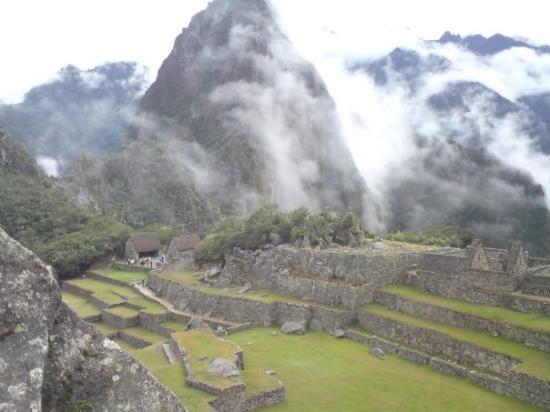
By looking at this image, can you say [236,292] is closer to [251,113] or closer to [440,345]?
[440,345]

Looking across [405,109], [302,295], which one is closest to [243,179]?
[405,109]

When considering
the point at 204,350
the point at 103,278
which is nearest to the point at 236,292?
the point at 204,350

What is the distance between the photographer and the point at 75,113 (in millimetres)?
96062

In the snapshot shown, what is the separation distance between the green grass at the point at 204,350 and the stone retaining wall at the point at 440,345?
234 inches

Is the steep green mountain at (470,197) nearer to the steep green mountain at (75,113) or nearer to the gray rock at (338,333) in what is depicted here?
the gray rock at (338,333)

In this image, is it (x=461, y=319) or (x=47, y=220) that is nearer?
(x=461, y=319)

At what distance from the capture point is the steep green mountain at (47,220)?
4480 centimetres

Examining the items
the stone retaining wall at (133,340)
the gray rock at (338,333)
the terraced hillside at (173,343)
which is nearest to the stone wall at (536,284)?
the gray rock at (338,333)

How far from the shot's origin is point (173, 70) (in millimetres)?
110812

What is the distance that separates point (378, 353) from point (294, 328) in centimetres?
439

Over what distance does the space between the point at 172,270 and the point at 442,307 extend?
62.6ft

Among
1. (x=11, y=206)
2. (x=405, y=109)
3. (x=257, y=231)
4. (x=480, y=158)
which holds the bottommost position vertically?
(x=11, y=206)

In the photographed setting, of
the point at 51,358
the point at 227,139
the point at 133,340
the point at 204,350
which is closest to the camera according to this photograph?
the point at 51,358

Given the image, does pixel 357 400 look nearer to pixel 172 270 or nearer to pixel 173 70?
pixel 172 270
